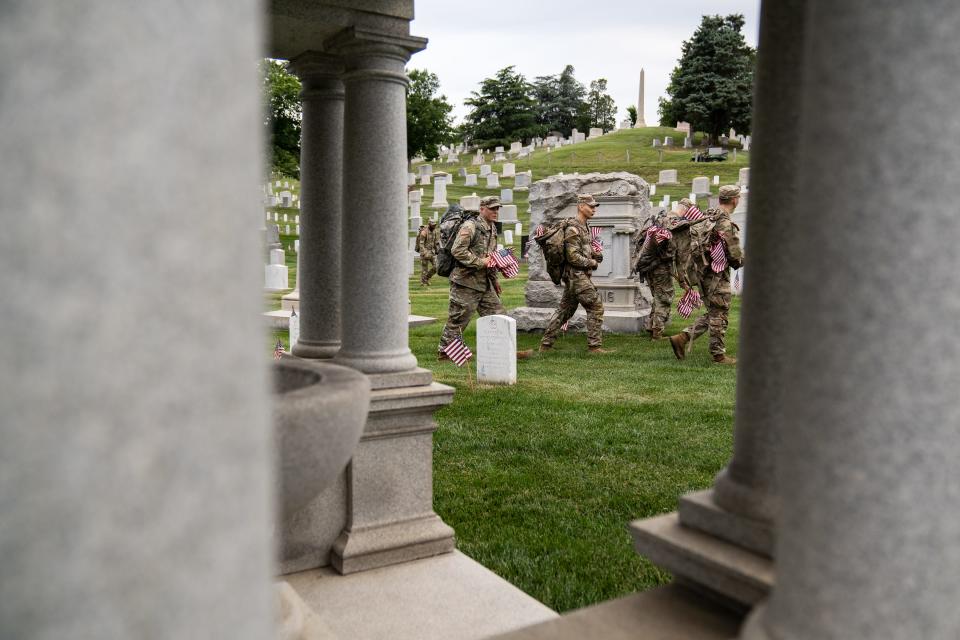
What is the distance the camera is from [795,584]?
1418mm

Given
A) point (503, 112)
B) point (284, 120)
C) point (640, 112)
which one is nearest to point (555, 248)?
point (284, 120)

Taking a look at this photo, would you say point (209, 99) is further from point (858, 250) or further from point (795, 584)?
point (795, 584)

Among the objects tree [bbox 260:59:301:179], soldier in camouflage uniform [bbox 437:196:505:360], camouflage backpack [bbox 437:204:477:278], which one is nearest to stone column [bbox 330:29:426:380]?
soldier in camouflage uniform [bbox 437:196:505:360]

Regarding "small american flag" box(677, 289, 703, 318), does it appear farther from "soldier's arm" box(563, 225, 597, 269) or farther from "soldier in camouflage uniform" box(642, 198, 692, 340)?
"soldier's arm" box(563, 225, 597, 269)

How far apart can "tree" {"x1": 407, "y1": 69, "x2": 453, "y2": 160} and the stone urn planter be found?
1686 inches

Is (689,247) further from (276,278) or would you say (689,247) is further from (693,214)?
(276,278)

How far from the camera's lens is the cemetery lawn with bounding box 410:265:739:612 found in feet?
14.4

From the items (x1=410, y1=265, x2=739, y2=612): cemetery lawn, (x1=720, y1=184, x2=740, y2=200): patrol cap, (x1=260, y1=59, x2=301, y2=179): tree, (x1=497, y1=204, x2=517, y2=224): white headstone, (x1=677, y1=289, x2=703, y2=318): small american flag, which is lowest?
(x1=410, y1=265, x2=739, y2=612): cemetery lawn

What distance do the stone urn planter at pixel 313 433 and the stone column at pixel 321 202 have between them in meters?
2.51

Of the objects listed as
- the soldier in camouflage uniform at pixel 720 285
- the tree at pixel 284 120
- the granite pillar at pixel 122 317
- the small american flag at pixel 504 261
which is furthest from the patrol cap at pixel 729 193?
the tree at pixel 284 120

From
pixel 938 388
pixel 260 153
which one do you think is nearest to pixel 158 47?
pixel 260 153

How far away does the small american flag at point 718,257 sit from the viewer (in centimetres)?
1087

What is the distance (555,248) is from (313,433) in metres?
10.1

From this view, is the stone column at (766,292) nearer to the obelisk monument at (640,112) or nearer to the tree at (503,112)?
the tree at (503,112)
